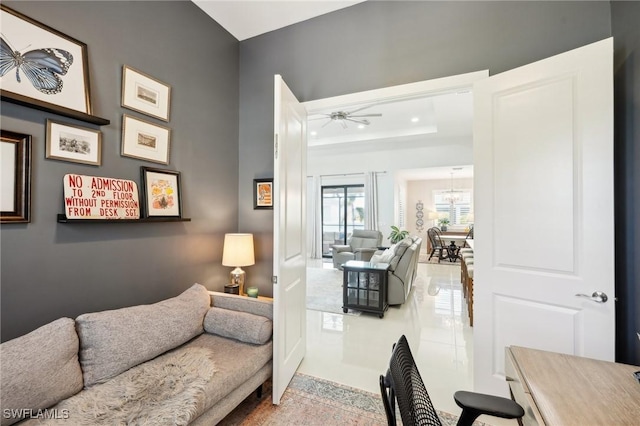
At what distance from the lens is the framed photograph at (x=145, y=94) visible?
1.93m

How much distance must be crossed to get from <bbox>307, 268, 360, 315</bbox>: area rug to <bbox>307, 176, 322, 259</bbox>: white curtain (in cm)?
164

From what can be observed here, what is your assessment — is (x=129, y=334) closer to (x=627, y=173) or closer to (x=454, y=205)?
(x=627, y=173)

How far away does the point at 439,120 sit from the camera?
210 inches

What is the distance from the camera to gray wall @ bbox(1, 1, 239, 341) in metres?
1.49

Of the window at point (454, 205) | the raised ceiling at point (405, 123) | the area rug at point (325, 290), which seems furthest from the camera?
the window at point (454, 205)

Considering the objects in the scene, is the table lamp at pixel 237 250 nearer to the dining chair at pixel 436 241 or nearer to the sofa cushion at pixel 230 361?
the sofa cushion at pixel 230 361

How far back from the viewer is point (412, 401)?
65 centimetres

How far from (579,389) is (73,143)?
277 cm

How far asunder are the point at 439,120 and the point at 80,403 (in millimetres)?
6035

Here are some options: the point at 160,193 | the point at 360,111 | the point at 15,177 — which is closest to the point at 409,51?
the point at 160,193

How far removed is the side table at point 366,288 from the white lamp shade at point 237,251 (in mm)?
1739

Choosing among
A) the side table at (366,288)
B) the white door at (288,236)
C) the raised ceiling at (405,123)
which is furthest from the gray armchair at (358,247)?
the white door at (288,236)

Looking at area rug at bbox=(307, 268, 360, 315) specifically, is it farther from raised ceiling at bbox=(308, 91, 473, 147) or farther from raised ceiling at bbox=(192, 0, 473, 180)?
raised ceiling at bbox=(308, 91, 473, 147)

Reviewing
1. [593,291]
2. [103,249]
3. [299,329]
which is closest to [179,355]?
[103,249]
